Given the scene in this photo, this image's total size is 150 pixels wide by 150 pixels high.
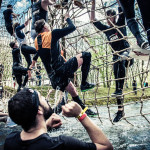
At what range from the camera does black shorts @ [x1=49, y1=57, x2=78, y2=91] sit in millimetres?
2258

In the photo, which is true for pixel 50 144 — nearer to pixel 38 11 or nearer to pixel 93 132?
pixel 93 132

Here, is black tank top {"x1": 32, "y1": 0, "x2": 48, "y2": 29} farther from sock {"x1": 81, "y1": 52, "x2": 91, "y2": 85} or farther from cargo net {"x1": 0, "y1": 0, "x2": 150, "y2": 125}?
sock {"x1": 81, "y1": 52, "x2": 91, "y2": 85}

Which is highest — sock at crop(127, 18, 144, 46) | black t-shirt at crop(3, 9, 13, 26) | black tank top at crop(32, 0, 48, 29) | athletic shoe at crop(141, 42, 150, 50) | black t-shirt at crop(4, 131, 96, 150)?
black t-shirt at crop(3, 9, 13, 26)

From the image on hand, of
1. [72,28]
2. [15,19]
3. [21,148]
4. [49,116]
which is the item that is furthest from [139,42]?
[15,19]

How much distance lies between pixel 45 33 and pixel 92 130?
164 centimetres

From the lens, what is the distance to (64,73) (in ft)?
7.55

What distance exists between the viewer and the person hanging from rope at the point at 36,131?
956mm

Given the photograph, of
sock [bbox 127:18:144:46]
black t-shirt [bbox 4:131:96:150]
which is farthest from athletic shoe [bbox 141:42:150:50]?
black t-shirt [bbox 4:131:96:150]

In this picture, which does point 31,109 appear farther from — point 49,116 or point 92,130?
point 92,130

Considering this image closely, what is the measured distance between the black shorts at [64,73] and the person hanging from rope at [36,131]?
123 centimetres

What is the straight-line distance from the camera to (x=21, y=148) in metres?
0.96

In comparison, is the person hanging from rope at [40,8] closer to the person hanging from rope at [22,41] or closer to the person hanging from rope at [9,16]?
the person hanging from rope at [22,41]

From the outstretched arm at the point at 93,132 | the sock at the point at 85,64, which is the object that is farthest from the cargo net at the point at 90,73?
the outstretched arm at the point at 93,132

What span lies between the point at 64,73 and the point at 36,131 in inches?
52.5
